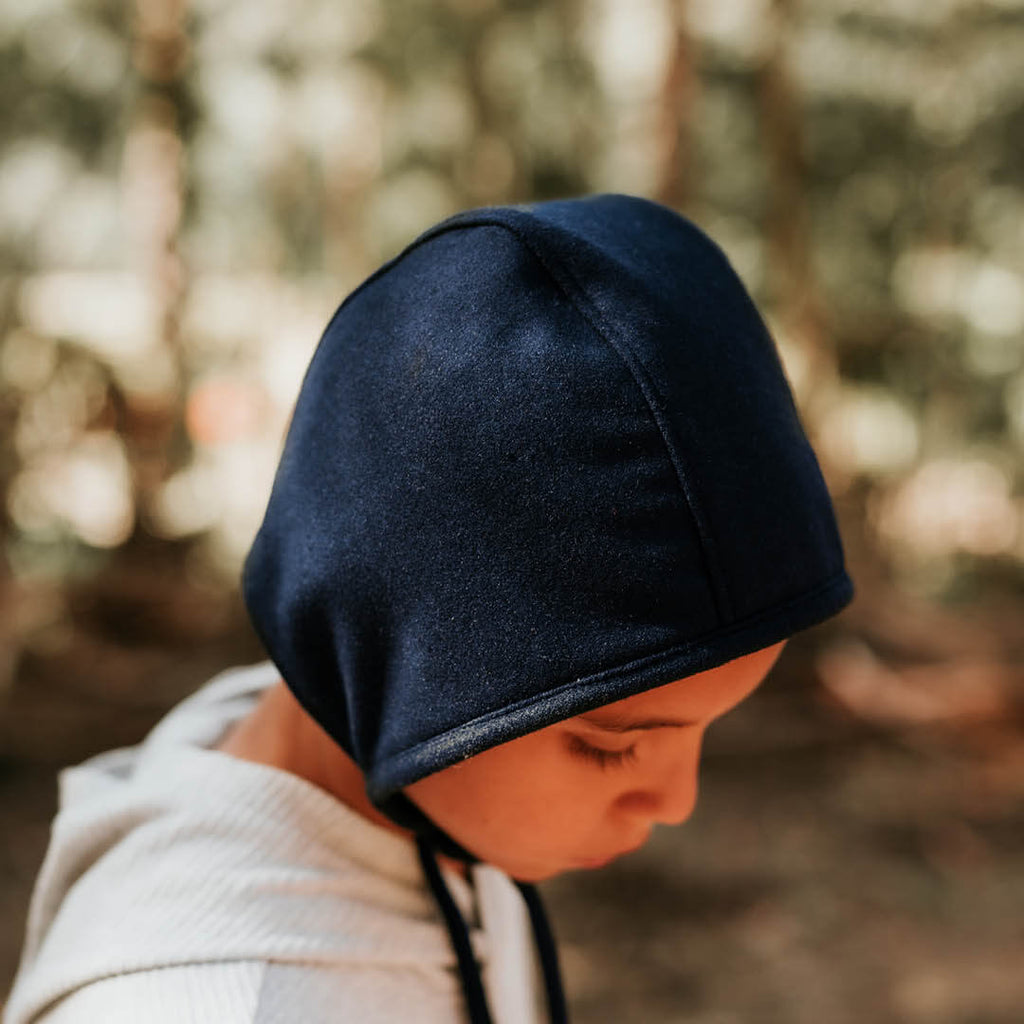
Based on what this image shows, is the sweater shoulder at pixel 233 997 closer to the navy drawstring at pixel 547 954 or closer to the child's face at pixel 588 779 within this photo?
the child's face at pixel 588 779

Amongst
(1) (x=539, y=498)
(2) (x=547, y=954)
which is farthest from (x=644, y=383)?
(2) (x=547, y=954)

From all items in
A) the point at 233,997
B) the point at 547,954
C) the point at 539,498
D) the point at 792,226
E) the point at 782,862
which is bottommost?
the point at 782,862

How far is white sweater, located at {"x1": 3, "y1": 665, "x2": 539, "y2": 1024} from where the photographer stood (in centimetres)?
82

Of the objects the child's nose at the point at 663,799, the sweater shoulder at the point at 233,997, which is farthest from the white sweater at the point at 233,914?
the child's nose at the point at 663,799

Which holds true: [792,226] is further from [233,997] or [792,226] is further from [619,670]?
[233,997]

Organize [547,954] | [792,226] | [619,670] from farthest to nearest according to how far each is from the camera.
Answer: [792,226] < [547,954] < [619,670]

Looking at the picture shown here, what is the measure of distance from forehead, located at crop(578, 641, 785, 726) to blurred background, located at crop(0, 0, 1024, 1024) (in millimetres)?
2349

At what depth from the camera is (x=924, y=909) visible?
3.31 meters

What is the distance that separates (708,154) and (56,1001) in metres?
8.18

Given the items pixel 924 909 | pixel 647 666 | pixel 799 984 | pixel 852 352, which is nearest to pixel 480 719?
pixel 647 666

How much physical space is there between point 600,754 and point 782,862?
3.04 meters

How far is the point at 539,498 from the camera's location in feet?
2.53

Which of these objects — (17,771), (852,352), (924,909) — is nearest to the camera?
(924,909)

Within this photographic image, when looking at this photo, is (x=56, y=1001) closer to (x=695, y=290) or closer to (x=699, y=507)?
(x=699, y=507)
